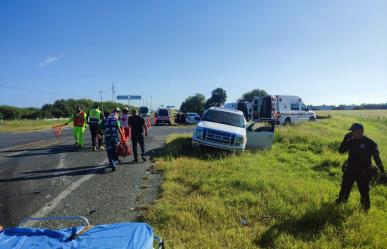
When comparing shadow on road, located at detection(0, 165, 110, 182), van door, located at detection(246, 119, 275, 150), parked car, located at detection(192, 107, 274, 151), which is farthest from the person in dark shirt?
van door, located at detection(246, 119, 275, 150)

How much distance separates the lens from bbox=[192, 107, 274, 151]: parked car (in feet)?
37.3

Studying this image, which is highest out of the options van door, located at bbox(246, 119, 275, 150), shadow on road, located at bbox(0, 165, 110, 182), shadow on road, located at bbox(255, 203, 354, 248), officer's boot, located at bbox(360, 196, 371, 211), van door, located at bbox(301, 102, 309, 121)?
van door, located at bbox(301, 102, 309, 121)

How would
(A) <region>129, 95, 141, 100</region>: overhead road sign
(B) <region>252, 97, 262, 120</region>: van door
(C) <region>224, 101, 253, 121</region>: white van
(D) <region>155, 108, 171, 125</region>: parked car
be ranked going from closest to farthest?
(B) <region>252, 97, 262, 120</region>: van door, (C) <region>224, 101, 253, 121</region>: white van, (D) <region>155, 108, 171, 125</region>: parked car, (A) <region>129, 95, 141, 100</region>: overhead road sign

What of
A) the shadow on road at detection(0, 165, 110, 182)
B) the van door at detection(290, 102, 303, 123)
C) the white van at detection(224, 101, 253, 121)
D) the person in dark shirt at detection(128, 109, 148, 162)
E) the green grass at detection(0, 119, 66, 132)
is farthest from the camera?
the green grass at detection(0, 119, 66, 132)

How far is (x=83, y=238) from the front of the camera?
2.84 metres

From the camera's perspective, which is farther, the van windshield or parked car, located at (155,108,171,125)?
parked car, located at (155,108,171,125)

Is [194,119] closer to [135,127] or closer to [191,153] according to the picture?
[191,153]

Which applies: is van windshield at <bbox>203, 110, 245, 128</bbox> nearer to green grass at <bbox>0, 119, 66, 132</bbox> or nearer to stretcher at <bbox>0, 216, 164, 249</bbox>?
stretcher at <bbox>0, 216, 164, 249</bbox>

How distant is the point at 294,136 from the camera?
15.6 m

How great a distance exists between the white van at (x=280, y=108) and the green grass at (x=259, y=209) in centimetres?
1493

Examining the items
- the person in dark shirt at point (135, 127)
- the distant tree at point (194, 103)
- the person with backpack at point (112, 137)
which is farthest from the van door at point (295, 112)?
the distant tree at point (194, 103)

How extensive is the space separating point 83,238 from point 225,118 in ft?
34.6

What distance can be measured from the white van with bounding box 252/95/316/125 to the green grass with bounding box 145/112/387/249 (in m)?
14.9

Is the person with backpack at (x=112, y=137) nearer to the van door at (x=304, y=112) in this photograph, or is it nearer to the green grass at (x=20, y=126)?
the van door at (x=304, y=112)
